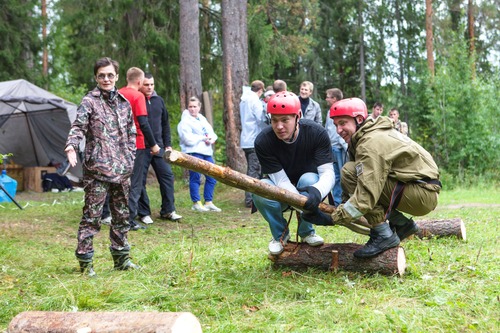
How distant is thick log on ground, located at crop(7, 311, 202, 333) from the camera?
334cm

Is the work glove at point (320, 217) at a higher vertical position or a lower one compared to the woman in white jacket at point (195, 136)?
lower

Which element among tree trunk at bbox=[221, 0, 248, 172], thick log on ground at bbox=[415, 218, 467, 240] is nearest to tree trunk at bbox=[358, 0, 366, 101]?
tree trunk at bbox=[221, 0, 248, 172]

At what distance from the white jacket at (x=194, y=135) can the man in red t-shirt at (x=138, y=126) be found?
5.73ft

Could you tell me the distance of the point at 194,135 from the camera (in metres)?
10.9

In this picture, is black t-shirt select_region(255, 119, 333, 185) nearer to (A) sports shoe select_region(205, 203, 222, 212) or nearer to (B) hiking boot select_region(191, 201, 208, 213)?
(B) hiking boot select_region(191, 201, 208, 213)

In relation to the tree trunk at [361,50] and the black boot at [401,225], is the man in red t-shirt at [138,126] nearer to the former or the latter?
the black boot at [401,225]

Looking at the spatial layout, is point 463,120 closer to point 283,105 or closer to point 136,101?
point 136,101

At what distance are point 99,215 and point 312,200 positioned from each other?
203cm

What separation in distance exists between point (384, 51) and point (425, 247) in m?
29.0

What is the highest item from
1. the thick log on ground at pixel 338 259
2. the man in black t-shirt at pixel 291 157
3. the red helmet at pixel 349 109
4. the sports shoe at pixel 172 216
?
the red helmet at pixel 349 109

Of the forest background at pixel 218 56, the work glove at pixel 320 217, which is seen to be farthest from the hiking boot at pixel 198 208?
the work glove at pixel 320 217

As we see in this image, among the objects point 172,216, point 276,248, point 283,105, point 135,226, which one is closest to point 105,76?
point 283,105

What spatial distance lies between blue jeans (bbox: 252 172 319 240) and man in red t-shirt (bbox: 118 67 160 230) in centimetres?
280

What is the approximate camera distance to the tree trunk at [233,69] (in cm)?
1459
